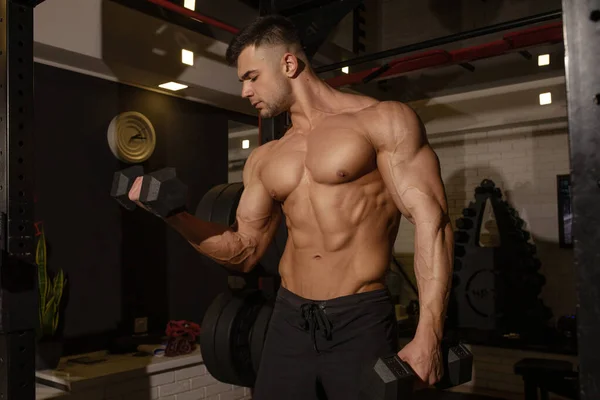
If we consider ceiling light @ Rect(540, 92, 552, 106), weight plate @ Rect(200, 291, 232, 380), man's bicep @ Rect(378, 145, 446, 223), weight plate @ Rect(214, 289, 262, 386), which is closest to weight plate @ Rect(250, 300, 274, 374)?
weight plate @ Rect(214, 289, 262, 386)

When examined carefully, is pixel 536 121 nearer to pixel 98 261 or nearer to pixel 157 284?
pixel 157 284

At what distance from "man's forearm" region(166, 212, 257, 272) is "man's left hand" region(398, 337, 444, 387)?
0.77 m

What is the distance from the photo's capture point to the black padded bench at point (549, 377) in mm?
3439

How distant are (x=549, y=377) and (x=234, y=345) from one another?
2.13 meters

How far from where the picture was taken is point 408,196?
1.61 m

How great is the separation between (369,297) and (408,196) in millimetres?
341

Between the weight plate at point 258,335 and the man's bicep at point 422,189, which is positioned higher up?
the man's bicep at point 422,189

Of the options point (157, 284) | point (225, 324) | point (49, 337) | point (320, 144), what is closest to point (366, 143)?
point (320, 144)

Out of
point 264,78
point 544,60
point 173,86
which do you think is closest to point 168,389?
point 173,86

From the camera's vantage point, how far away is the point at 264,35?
6.13 feet

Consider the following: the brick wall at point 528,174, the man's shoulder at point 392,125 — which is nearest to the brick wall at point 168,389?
the man's shoulder at point 392,125

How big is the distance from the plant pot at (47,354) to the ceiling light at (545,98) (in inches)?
186

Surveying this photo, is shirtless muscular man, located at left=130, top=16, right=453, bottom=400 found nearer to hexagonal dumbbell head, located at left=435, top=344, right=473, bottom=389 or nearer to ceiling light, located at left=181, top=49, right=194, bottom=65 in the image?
hexagonal dumbbell head, located at left=435, top=344, right=473, bottom=389

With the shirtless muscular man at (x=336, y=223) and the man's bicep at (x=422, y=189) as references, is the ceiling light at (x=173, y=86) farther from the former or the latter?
the man's bicep at (x=422, y=189)
